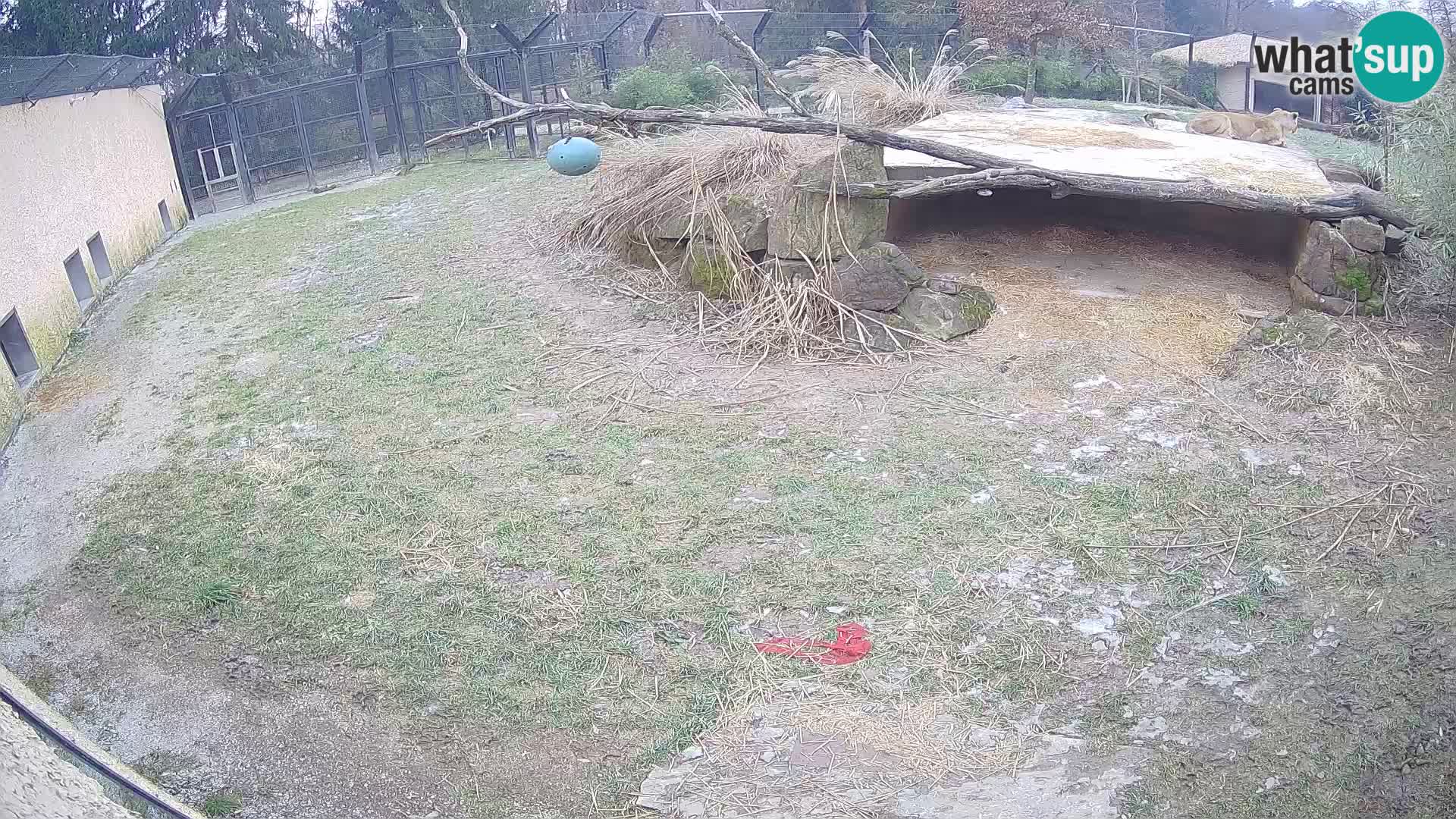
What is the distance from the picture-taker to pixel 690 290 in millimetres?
7293

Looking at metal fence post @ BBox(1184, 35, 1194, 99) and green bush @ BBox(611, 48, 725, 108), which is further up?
green bush @ BBox(611, 48, 725, 108)

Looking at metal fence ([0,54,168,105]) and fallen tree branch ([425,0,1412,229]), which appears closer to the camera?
fallen tree branch ([425,0,1412,229])

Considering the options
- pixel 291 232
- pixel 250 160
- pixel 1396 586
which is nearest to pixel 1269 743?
A: pixel 1396 586

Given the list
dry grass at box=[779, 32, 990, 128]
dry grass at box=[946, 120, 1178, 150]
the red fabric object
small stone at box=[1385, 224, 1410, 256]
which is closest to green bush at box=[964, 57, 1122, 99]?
dry grass at box=[779, 32, 990, 128]

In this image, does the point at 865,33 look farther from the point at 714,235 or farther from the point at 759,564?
the point at 759,564

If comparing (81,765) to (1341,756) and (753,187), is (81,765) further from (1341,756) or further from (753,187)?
(753,187)

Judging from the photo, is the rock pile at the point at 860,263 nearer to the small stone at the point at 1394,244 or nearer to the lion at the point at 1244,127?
the small stone at the point at 1394,244

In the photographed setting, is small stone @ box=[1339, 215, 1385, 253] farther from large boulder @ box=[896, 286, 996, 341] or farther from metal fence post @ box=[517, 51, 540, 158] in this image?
metal fence post @ box=[517, 51, 540, 158]

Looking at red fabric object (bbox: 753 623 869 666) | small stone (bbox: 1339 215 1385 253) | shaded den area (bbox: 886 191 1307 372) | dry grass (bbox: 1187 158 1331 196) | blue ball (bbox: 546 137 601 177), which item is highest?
blue ball (bbox: 546 137 601 177)

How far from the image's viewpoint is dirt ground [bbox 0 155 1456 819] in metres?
3.24

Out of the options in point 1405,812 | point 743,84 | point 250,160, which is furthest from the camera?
point 743,84

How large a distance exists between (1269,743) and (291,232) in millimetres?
10276

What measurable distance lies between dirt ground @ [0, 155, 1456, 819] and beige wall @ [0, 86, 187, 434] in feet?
2.51

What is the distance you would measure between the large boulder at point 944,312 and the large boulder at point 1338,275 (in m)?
1.93
